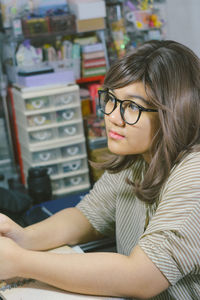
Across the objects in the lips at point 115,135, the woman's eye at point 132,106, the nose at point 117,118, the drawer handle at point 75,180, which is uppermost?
the woman's eye at point 132,106

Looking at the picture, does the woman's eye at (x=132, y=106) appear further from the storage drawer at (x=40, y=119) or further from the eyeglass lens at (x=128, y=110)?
the storage drawer at (x=40, y=119)

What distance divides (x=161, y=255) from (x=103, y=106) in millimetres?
476

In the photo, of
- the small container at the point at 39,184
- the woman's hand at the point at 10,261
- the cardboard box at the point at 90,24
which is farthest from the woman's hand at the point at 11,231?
the cardboard box at the point at 90,24

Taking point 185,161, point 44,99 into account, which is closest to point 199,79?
point 185,161

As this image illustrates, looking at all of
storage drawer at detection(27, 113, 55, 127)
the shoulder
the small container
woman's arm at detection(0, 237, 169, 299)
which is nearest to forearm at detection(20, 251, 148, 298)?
woman's arm at detection(0, 237, 169, 299)

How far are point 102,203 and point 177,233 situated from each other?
0.45 meters

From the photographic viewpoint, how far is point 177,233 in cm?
98

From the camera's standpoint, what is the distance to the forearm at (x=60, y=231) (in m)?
1.27

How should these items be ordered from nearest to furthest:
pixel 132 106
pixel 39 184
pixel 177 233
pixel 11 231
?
pixel 177 233, pixel 132 106, pixel 11 231, pixel 39 184

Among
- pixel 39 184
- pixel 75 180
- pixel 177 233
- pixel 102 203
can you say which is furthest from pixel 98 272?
pixel 75 180

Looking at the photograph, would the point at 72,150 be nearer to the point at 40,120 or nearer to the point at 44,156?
the point at 44,156

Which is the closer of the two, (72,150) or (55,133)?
(55,133)

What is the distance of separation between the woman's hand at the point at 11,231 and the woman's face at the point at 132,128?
0.35 meters

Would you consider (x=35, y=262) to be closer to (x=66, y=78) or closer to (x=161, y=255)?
(x=161, y=255)
